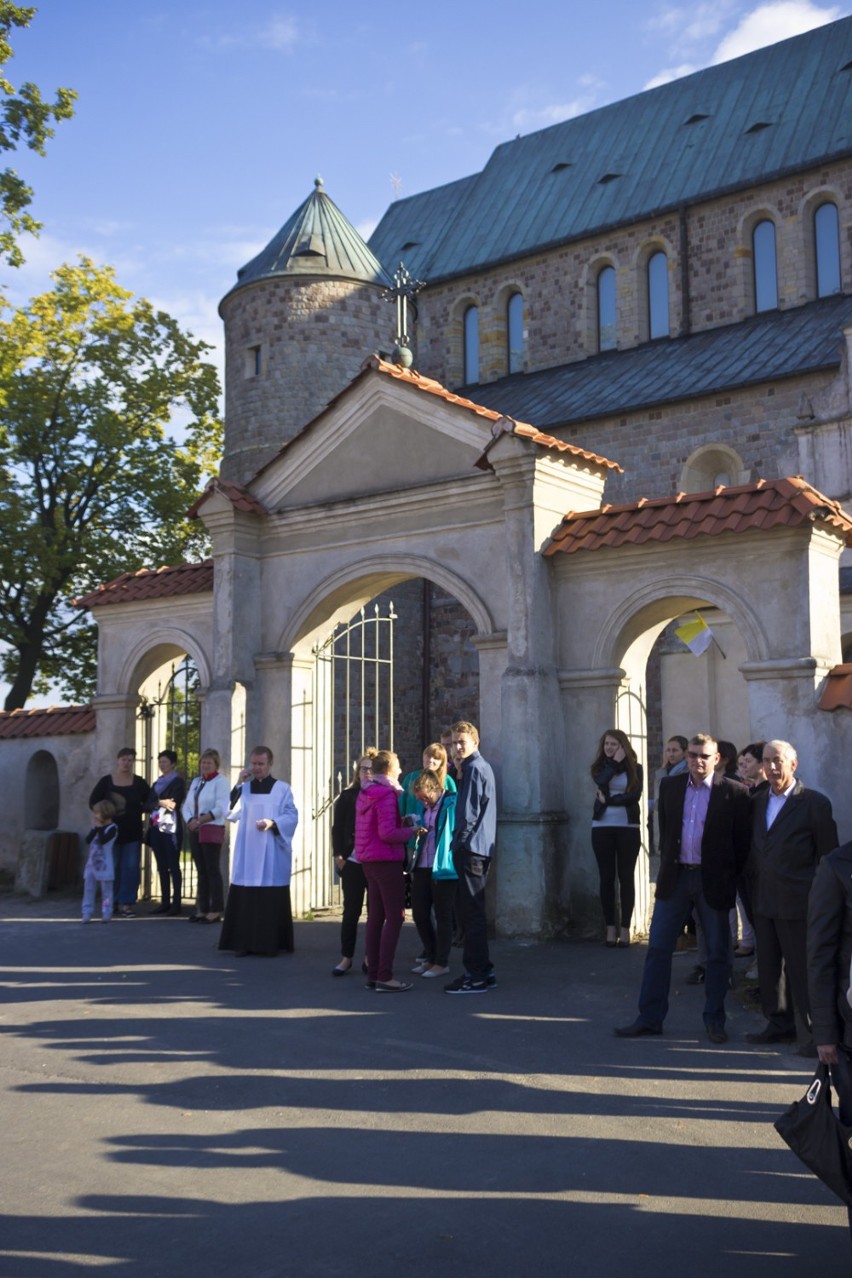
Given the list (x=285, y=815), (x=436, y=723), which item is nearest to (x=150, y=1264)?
(x=285, y=815)

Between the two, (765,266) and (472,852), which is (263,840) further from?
(765,266)

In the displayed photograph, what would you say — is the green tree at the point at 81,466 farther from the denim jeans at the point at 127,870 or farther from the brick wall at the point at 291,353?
the denim jeans at the point at 127,870

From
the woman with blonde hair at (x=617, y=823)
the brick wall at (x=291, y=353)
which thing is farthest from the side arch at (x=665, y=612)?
the brick wall at (x=291, y=353)

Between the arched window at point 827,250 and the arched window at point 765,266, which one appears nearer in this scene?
the arched window at point 827,250

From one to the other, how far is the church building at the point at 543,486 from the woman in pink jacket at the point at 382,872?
93.7 inches

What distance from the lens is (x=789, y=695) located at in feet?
32.4

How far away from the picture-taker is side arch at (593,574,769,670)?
33.5 ft

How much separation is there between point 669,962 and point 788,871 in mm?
866

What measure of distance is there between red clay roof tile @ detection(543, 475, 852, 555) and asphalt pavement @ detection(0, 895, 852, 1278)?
3.56 meters

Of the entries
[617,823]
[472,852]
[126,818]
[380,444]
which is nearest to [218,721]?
[126,818]

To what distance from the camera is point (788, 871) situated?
23.5 ft

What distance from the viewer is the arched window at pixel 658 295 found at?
85.9 ft

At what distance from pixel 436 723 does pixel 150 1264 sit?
21.3 metres

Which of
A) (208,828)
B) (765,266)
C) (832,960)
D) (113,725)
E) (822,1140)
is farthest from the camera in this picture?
(765,266)
